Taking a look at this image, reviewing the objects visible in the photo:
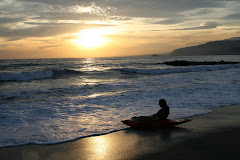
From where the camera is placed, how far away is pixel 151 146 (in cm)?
485

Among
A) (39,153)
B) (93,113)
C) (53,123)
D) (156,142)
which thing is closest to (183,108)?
(93,113)

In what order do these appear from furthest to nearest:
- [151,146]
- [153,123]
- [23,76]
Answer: [23,76] < [153,123] < [151,146]

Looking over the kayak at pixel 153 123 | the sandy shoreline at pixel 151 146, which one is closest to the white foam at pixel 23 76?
the kayak at pixel 153 123

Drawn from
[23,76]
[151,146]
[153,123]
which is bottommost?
[151,146]

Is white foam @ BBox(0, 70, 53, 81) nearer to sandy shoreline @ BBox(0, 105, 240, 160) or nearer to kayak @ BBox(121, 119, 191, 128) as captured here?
kayak @ BBox(121, 119, 191, 128)

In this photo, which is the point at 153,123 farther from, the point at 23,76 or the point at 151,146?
the point at 23,76

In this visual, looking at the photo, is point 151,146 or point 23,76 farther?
point 23,76

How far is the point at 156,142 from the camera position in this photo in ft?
16.8

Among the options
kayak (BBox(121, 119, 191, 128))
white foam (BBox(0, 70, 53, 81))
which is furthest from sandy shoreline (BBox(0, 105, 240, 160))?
white foam (BBox(0, 70, 53, 81))

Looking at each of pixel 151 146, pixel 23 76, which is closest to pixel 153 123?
pixel 151 146

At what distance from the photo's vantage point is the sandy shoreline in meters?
4.37

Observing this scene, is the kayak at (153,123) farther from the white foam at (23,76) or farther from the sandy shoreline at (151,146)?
the white foam at (23,76)

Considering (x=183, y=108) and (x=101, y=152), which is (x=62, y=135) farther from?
(x=183, y=108)

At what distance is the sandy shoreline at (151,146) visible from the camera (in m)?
4.37
